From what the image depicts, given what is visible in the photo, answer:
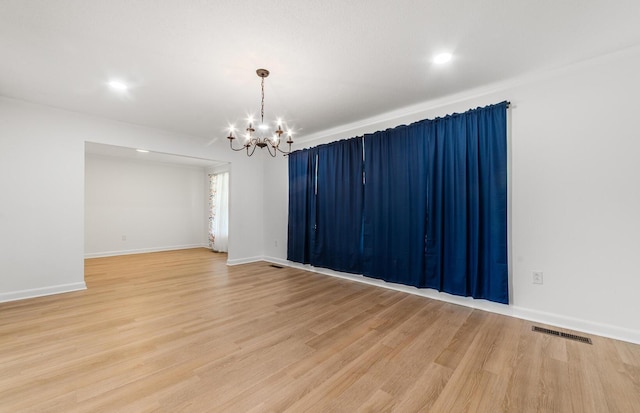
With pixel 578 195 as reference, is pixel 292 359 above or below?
below

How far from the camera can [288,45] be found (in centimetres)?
234

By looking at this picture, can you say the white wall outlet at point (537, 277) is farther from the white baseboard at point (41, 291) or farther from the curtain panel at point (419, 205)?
the white baseboard at point (41, 291)

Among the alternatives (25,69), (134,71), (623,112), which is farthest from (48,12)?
(623,112)

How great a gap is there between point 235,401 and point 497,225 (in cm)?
302

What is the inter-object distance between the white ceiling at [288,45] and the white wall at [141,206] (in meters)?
3.63

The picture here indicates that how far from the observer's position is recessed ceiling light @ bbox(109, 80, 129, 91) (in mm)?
2992

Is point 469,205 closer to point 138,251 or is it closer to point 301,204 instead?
point 301,204

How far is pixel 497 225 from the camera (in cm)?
298

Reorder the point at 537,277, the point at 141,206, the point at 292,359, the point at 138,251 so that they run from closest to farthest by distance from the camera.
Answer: the point at 292,359
the point at 537,277
the point at 138,251
the point at 141,206

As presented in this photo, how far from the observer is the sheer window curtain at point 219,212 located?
24.2ft

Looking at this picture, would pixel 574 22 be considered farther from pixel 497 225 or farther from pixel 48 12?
pixel 48 12

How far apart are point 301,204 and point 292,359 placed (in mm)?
3391

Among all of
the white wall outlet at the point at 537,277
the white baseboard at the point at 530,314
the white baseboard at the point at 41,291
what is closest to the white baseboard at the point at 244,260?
the white baseboard at the point at 41,291

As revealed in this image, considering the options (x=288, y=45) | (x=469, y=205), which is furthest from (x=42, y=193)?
Answer: (x=469, y=205)
